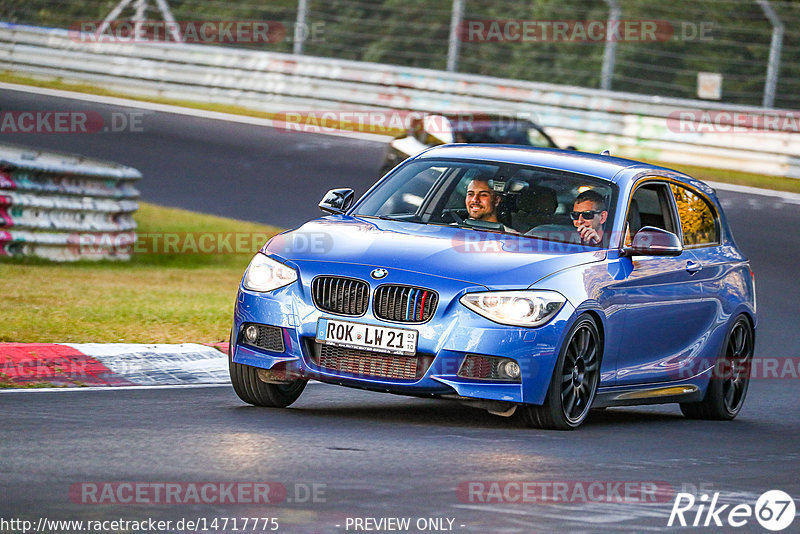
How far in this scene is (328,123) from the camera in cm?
3042

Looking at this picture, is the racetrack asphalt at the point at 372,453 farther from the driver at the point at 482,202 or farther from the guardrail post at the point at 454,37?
the guardrail post at the point at 454,37

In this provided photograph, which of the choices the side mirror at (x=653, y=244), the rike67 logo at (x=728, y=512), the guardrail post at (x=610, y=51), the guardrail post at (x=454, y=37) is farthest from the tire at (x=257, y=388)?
the guardrail post at (x=454, y=37)

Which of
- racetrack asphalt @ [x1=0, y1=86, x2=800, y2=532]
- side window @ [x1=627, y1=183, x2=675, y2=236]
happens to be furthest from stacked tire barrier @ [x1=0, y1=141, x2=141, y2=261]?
side window @ [x1=627, y1=183, x2=675, y2=236]

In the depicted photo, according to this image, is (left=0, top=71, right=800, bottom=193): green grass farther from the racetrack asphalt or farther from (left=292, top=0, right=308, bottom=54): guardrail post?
the racetrack asphalt

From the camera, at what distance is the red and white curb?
32.8 feet

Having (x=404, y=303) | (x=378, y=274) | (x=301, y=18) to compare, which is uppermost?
(x=301, y=18)

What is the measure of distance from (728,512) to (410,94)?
2326 centimetres

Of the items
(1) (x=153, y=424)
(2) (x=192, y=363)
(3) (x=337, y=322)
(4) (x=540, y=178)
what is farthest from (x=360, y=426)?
(2) (x=192, y=363)

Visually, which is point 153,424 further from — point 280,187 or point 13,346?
point 280,187

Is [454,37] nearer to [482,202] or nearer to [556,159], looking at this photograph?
[556,159]

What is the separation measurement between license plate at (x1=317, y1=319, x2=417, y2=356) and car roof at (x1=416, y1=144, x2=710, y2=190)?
1.95 m

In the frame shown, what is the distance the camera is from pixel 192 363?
11.0m

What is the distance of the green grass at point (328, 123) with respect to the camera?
1012 inches

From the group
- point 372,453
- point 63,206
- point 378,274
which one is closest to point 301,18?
point 63,206
